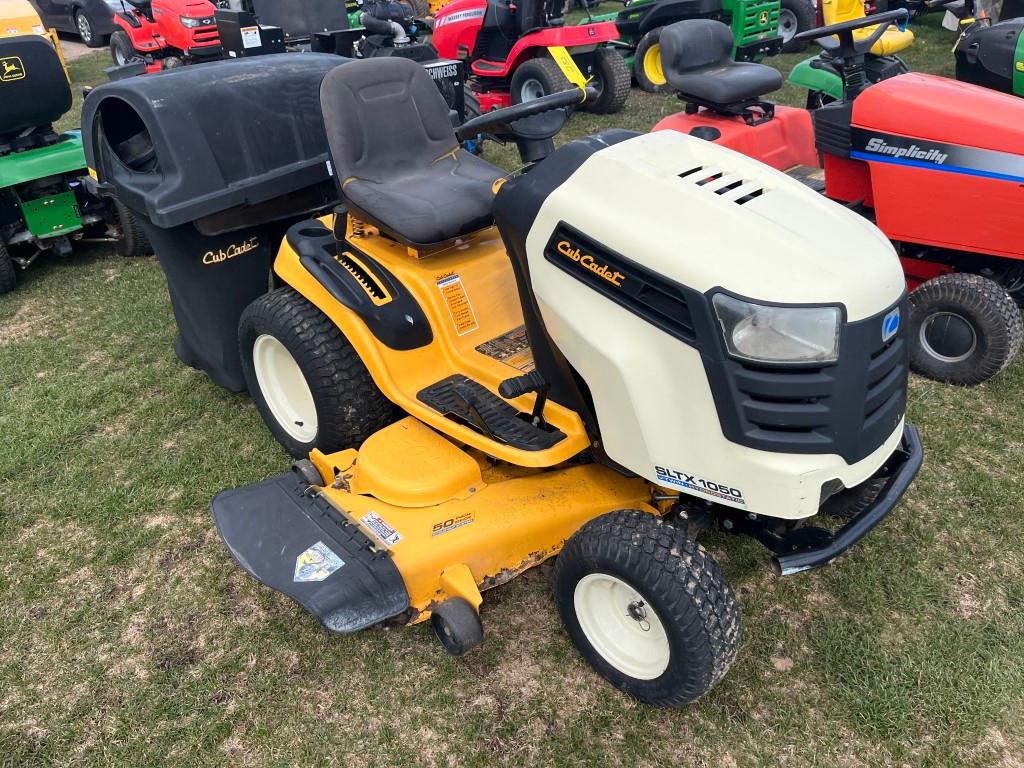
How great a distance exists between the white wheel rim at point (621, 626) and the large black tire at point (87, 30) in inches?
508

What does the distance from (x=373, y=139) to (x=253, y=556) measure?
1519 mm

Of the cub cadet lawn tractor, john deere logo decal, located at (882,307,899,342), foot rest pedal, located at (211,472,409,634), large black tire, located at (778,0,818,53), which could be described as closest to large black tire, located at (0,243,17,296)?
foot rest pedal, located at (211,472,409,634)

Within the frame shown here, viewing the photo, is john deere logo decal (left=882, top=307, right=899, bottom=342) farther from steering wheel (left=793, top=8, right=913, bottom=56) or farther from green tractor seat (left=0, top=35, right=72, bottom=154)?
Result: green tractor seat (left=0, top=35, right=72, bottom=154)

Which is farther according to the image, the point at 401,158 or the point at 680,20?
the point at 680,20

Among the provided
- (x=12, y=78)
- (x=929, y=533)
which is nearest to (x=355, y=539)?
(x=929, y=533)

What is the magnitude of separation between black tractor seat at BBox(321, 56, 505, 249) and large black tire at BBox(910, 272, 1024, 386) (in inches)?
74.7

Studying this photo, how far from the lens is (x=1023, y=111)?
3.13 meters

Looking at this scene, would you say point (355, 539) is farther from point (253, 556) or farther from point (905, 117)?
point (905, 117)

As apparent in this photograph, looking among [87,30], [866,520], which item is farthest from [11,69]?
[87,30]

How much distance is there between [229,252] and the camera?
328cm

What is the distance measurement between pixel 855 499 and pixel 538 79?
5.86 metres

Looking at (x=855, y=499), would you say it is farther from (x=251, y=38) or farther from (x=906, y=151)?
(x=251, y=38)

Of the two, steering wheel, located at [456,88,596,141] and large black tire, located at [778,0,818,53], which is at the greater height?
steering wheel, located at [456,88,596,141]

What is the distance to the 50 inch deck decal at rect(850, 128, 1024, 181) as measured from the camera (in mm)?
3078
